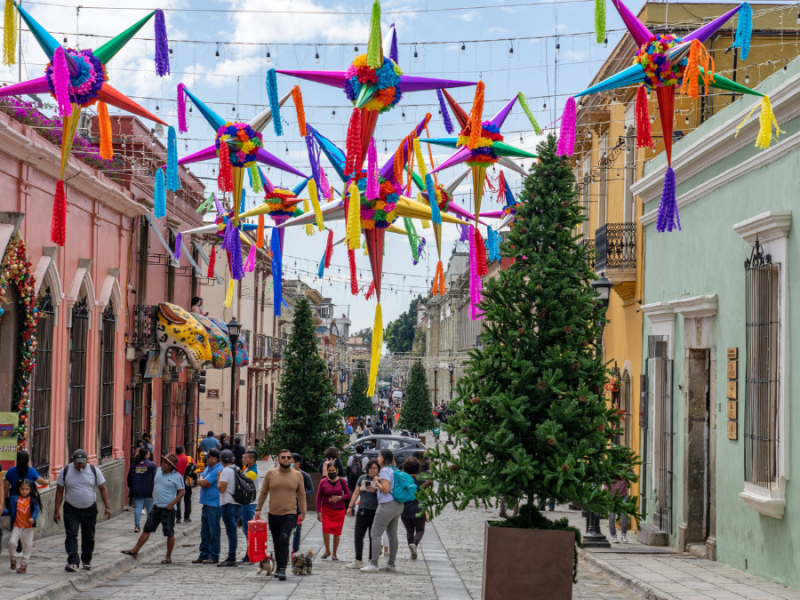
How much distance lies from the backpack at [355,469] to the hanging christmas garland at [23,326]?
668 centimetres

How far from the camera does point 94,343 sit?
744 inches

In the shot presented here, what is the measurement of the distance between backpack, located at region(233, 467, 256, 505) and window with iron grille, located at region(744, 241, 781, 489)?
21.4 feet

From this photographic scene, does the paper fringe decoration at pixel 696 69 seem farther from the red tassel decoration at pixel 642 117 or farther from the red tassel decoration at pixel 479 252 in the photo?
the red tassel decoration at pixel 479 252

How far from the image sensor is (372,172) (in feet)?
35.6

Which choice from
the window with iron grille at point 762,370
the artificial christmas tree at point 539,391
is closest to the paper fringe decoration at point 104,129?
the artificial christmas tree at point 539,391

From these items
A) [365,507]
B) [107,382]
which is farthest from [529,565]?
[107,382]

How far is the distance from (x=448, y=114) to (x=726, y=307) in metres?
4.82

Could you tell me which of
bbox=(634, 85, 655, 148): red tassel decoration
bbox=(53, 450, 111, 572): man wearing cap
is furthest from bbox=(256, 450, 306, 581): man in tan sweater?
bbox=(634, 85, 655, 148): red tassel decoration

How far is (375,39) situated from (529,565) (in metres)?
5.25

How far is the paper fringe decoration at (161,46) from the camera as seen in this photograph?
9.35 metres

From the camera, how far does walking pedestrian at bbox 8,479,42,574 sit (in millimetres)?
11273

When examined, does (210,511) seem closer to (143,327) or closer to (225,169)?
(225,169)

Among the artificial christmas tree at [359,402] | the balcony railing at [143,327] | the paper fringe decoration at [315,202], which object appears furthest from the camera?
the artificial christmas tree at [359,402]

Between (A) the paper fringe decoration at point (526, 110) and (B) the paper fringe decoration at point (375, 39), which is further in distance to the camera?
(A) the paper fringe decoration at point (526, 110)
